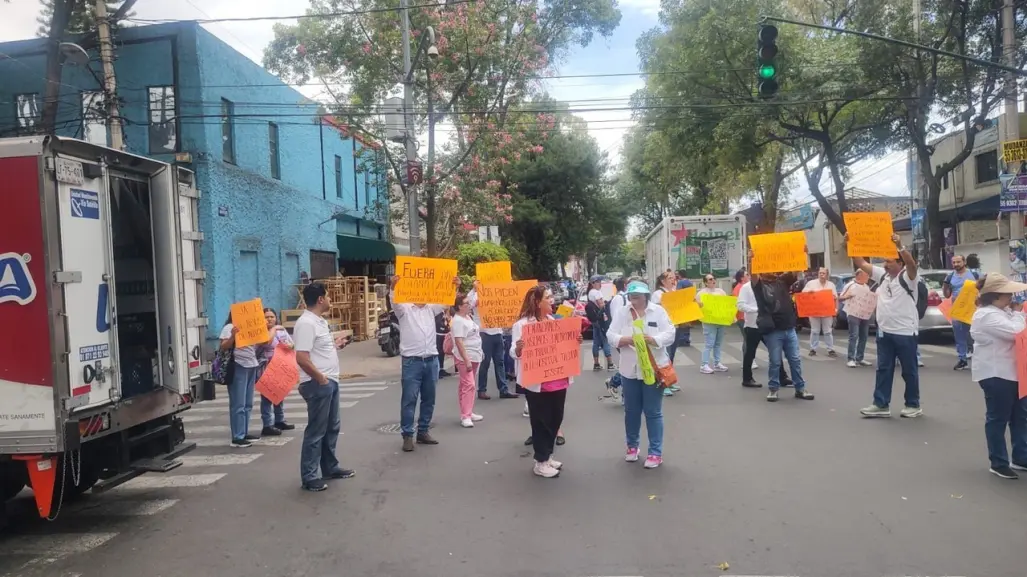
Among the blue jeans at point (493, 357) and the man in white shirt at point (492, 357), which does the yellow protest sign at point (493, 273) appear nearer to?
the man in white shirt at point (492, 357)

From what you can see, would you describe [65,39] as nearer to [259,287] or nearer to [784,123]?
[259,287]

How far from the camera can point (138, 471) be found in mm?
5527

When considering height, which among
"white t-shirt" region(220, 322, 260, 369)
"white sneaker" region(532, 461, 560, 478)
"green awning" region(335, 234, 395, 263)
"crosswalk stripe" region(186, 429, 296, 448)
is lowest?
"crosswalk stripe" region(186, 429, 296, 448)

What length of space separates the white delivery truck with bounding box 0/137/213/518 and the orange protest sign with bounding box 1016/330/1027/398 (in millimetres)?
6795

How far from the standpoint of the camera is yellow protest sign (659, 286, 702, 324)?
9741 mm

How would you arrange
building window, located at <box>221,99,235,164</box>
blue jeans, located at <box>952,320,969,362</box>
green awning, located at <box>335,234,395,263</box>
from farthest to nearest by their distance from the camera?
green awning, located at <box>335,234,395,263</box> → building window, located at <box>221,99,235,164</box> → blue jeans, located at <box>952,320,969,362</box>

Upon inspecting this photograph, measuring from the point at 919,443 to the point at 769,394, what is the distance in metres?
2.56

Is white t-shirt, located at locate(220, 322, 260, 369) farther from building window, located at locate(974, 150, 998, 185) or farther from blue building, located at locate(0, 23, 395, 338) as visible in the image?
building window, located at locate(974, 150, 998, 185)

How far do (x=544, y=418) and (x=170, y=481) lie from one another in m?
3.55

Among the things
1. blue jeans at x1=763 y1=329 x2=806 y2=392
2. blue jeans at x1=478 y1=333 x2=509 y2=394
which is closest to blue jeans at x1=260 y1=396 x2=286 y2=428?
blue jeans at x1=478 y1=333 x2=509 y2=394

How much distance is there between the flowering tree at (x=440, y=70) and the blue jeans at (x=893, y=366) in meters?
13.2

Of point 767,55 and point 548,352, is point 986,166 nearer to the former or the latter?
point 767,55

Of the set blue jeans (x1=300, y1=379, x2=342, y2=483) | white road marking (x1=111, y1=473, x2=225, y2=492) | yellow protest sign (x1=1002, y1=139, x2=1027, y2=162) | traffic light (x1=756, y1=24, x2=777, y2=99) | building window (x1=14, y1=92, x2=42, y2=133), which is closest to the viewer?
blue jeans (x1=300, y1=379, x2=342, y2=483)

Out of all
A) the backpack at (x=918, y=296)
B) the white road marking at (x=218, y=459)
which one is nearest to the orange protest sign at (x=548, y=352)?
the white road marking at (x=218, y=459)
